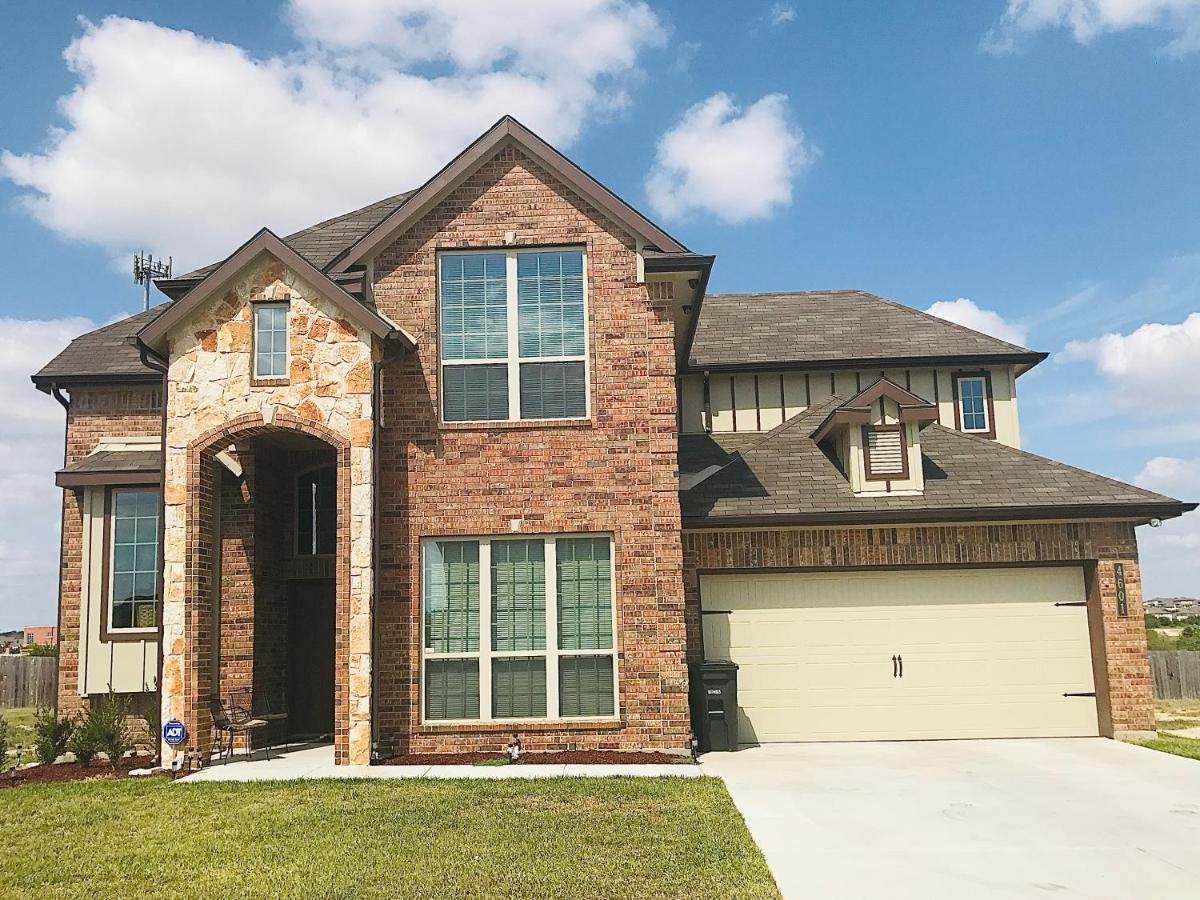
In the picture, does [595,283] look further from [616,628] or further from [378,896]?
[378,896]

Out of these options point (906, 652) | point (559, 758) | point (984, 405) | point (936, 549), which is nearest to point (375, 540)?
point (559, 758)

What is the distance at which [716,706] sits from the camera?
12.6 m

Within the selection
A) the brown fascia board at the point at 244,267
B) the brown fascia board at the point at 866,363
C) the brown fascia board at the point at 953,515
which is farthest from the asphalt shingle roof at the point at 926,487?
the brown fascia board at the point at 244,267

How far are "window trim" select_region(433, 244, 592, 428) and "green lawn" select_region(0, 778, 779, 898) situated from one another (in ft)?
14.4

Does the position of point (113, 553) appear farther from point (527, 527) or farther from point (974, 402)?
point (974, 402)

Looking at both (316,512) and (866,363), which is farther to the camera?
(866,363)

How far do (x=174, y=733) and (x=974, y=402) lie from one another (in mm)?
13696

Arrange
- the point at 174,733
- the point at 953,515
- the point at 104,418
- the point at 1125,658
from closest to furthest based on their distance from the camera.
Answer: the point at 174,733, the point at 1125,658, the point at 953,515, the point at 104,418

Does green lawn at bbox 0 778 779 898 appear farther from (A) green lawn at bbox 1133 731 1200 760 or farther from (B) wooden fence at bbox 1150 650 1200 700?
(B) wooden fence at bbox 1150 650 1200 700

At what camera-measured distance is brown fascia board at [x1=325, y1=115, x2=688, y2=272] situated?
12.5 meters

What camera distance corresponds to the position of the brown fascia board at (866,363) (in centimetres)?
1731

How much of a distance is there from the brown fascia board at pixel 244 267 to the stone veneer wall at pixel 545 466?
0.91m

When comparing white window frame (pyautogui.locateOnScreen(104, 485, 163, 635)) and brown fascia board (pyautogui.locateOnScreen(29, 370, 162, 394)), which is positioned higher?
brown fascia board (pyautogui.locateOnScreen(29, 370, 162, 394))

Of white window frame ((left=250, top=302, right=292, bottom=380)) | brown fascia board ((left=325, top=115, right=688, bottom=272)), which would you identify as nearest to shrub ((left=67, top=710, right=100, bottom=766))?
white window frame ((left=250, top=302, right=292, bottom=380))
